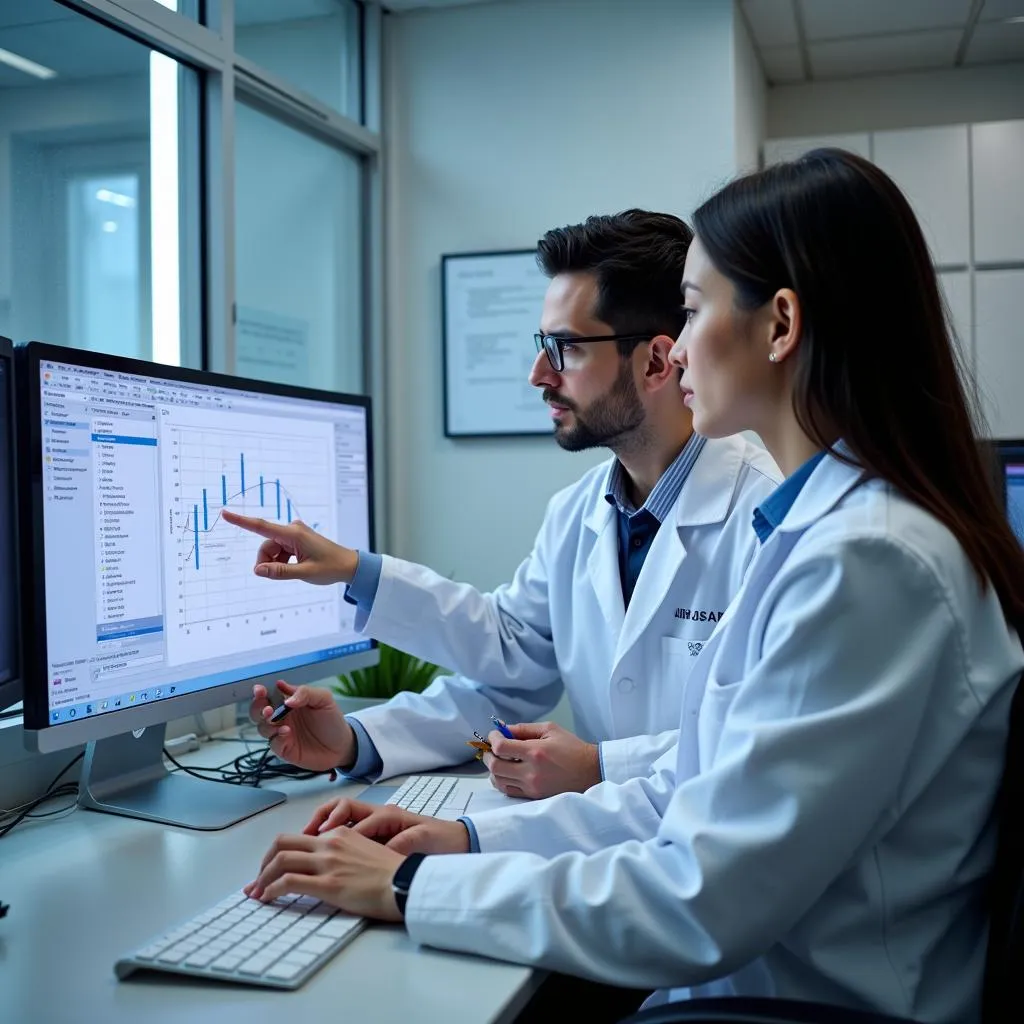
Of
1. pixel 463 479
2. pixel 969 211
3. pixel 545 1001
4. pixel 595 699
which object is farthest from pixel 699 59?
pixel 545 1001

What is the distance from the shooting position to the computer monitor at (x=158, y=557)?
112 cm

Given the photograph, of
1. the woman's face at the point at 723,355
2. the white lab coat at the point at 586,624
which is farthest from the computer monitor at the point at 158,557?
the woman's face at the point at 723,355

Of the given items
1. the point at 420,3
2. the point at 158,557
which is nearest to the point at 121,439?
the point at 158,557

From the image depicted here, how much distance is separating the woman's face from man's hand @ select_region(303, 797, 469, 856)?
0.50 meters

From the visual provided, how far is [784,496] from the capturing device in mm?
1050

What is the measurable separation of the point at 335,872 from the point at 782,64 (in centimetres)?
346

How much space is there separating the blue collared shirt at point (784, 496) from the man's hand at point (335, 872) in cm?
49

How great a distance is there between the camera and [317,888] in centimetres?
95

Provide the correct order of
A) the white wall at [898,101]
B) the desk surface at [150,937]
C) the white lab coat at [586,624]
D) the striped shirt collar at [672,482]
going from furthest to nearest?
the white wall at [898,101] < the striped shirt collar at [672,482] < the white lab coat at [586,624] < the desk surface at [150,937]

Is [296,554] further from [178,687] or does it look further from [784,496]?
[784,496]

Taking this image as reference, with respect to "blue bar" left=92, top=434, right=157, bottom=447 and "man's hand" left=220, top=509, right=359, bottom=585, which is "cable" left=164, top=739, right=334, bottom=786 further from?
"blue bar" left=92, top=434, right=157, bottom=447

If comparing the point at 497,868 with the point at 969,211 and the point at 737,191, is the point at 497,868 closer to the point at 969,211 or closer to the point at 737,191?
the point at 737,191

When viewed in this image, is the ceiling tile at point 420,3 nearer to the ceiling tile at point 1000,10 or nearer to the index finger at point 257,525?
the ceiling tile at point 1000,10

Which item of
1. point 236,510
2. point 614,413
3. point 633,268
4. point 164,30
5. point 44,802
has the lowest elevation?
point 44,802
